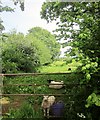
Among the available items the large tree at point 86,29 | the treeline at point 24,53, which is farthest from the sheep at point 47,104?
the treeline at point 24,53

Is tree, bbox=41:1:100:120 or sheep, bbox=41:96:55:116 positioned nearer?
tree, bbox=41:1:100:120

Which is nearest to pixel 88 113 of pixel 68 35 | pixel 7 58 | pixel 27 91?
pixel 68 35

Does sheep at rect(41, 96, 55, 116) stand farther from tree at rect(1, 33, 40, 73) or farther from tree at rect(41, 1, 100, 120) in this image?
tree at rect(1, 33, 40, 73)

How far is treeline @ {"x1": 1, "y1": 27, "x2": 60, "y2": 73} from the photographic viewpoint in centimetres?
1160

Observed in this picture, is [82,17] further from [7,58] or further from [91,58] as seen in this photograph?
[7,58]

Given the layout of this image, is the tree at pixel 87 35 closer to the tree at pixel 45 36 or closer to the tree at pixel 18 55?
the tree at pixel 18 55

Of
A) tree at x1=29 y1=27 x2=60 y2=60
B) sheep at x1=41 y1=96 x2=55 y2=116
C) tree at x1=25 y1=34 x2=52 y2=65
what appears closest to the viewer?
sheep at x1=41 y1=96 x2=55 y2=116

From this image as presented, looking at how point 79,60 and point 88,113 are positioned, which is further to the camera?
point 88,113

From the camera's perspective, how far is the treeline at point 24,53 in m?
11.6

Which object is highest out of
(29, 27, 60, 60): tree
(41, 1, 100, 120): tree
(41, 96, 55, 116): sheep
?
(29, 27, 60, 60): tree

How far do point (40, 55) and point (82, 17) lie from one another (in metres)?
9.23

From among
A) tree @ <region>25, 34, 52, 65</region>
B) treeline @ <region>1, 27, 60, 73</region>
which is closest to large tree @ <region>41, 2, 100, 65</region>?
treeline @ <region>1, 27, 60, 73</region>

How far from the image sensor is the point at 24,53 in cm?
1232

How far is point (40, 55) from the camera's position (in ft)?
43.1
